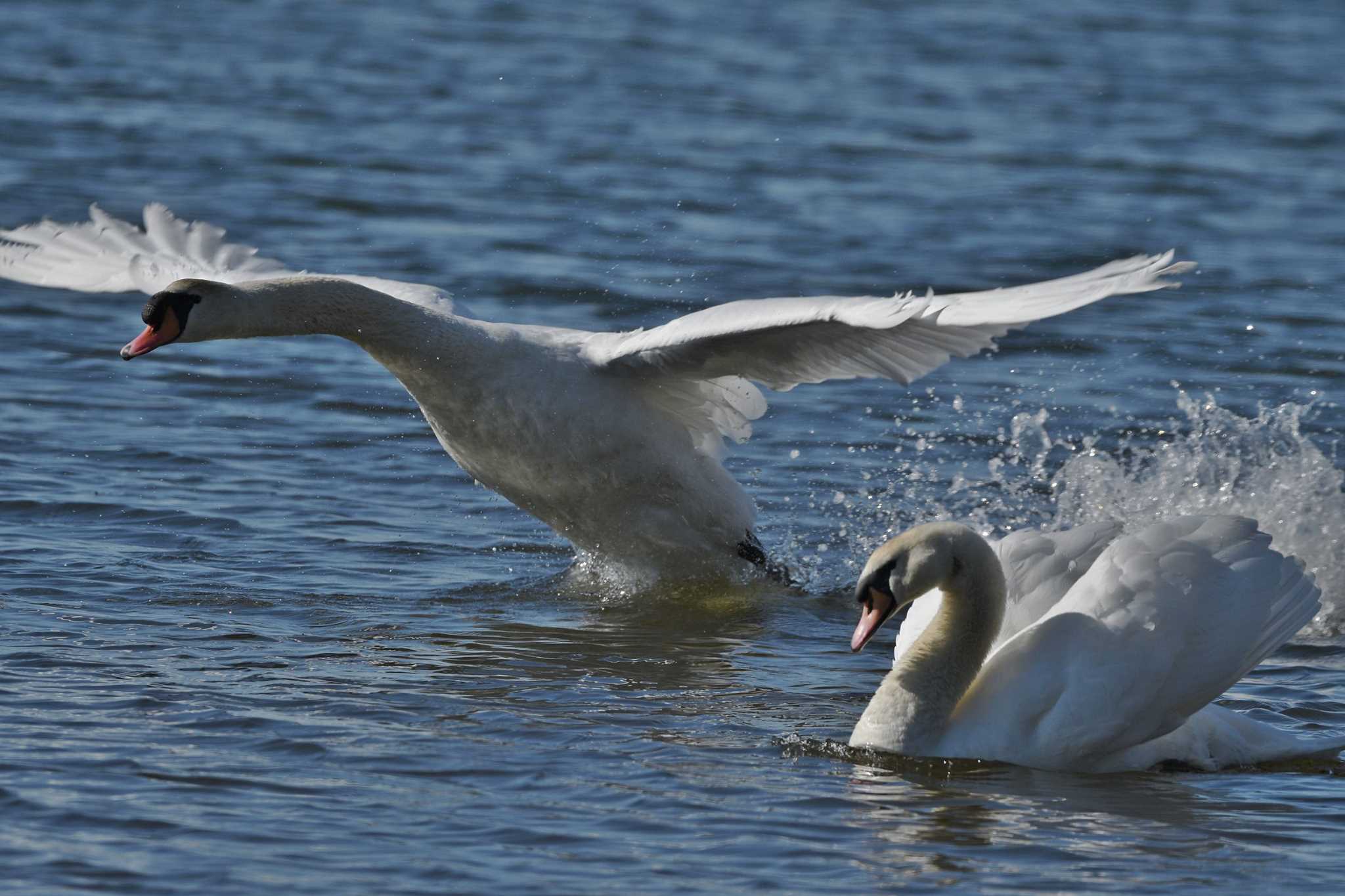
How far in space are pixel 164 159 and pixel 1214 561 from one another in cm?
1219

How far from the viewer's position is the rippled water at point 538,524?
18.7 feet

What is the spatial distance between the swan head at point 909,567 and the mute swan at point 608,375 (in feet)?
3.37

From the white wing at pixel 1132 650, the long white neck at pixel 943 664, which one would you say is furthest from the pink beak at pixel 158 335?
the white wing at pixel 1132 650

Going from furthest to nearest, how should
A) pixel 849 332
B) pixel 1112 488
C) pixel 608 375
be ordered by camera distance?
pixel 1112 488
pixel 608 375
pixel 849 332

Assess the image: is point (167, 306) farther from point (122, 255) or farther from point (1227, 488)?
→ point (1227, 488)

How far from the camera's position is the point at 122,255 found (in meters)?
9.75

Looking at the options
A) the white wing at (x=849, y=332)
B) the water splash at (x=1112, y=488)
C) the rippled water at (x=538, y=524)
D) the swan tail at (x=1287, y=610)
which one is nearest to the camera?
the rippled water at (x=538, y=524)

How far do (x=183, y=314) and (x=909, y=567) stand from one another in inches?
121

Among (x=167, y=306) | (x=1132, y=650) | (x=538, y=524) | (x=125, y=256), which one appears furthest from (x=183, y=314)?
(x=1132, y=650)

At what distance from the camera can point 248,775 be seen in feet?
19.3

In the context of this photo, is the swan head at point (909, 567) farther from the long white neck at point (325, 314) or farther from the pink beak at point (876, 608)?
the long white neck at point (325, 314)

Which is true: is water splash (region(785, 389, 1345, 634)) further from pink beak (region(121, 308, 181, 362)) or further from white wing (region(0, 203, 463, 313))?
pink beak (region(121, 308, 181, 362))

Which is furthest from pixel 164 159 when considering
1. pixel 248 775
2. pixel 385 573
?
pixel 248 775

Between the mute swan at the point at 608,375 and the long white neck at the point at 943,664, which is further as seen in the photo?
A: the mute swan at the point at 608,375
